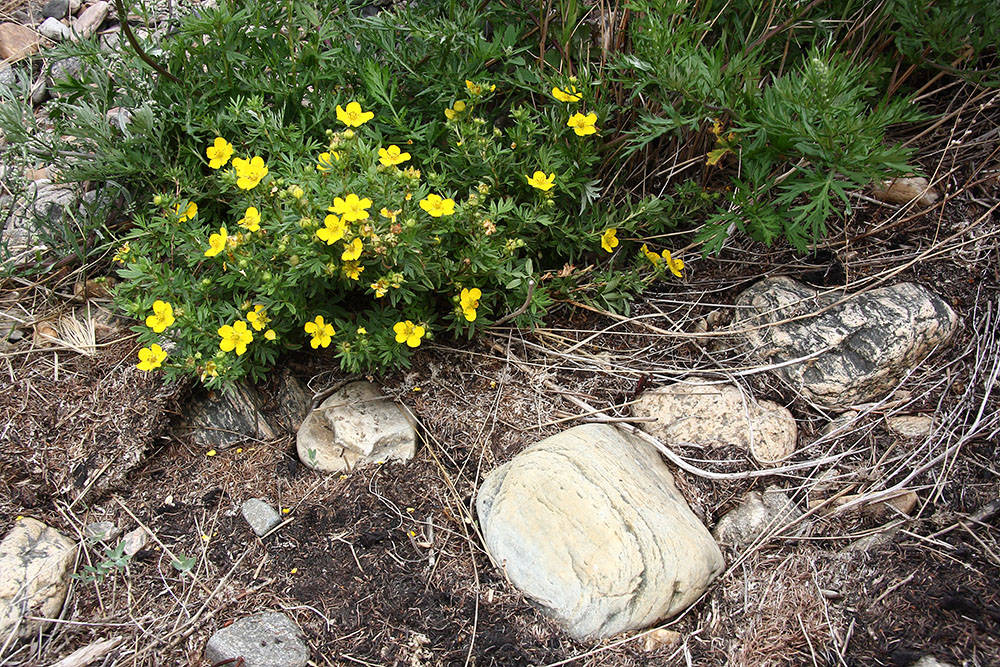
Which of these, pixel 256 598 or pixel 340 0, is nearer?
pixel 256 598

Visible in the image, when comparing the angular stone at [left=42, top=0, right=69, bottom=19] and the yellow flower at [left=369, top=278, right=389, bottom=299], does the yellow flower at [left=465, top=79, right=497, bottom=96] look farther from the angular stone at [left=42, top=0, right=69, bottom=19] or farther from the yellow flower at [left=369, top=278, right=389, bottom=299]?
the angular stone at [left=42, top=0, right=69, bottom=19]

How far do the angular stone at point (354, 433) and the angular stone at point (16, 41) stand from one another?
2.72 meters

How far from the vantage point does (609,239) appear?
274cm

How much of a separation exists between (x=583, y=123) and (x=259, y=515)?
5.60 feet

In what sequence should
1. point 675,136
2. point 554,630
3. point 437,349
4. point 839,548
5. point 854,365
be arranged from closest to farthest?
point 554,630 < point 839,548 < point 854,365 < point 437,349 < point 675,136

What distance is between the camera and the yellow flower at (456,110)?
251 centimetres

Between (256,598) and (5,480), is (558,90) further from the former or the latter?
(5,480)

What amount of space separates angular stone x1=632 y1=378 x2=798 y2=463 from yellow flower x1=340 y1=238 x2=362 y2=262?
1147 millimetres

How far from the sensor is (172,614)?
6.95ft

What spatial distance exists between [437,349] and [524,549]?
2.87 feet

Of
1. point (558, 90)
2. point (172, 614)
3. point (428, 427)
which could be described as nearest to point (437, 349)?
point (428, 427)

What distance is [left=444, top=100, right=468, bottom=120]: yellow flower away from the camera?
2506mm

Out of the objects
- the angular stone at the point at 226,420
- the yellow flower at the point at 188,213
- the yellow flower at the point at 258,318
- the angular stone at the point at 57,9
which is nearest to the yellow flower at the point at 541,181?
the yellow flower at the point at 258,318

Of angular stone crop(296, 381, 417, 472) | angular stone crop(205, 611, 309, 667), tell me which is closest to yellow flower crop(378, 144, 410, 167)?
angular stone crop(296, 381, 417, 472)
